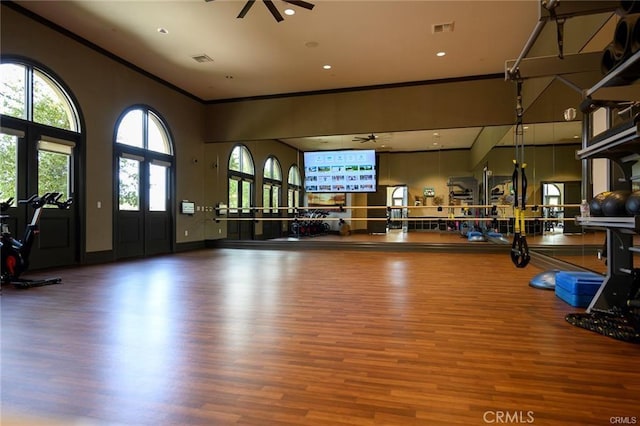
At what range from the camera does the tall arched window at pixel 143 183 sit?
7.45m

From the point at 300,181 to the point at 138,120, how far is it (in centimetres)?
457

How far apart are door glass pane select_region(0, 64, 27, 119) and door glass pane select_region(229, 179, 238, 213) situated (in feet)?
18.0

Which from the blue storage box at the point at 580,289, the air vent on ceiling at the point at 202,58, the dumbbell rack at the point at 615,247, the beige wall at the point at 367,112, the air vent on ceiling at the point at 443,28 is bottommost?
the blue storage box at the point at 580,289

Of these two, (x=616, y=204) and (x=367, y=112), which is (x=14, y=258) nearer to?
(x=616, y=204)

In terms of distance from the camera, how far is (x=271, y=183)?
39.8 ft

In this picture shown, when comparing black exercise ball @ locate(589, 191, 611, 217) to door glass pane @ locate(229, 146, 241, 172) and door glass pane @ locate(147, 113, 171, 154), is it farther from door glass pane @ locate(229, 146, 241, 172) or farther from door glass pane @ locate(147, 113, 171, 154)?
door glass pane @ locate(229, 146, 241, 172)

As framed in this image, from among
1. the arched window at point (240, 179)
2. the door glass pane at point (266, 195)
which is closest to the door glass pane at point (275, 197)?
the door glass pane at point (266, 195)

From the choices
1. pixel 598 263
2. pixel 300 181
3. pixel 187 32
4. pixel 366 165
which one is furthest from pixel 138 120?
pixel 598 263

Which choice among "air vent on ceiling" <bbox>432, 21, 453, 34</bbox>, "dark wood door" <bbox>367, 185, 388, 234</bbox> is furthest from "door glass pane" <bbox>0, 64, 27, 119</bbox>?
"dark wood door" <bbox>367, 185, 388, 234</bbox>

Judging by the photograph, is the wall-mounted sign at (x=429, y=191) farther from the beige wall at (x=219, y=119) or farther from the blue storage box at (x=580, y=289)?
the blue storage box at (x=580, y=289)

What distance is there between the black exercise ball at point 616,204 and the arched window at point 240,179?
28.9ft

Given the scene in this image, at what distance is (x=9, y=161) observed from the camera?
17.9ft

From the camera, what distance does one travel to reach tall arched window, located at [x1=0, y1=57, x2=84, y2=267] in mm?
5438

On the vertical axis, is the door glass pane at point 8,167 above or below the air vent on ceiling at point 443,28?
below
